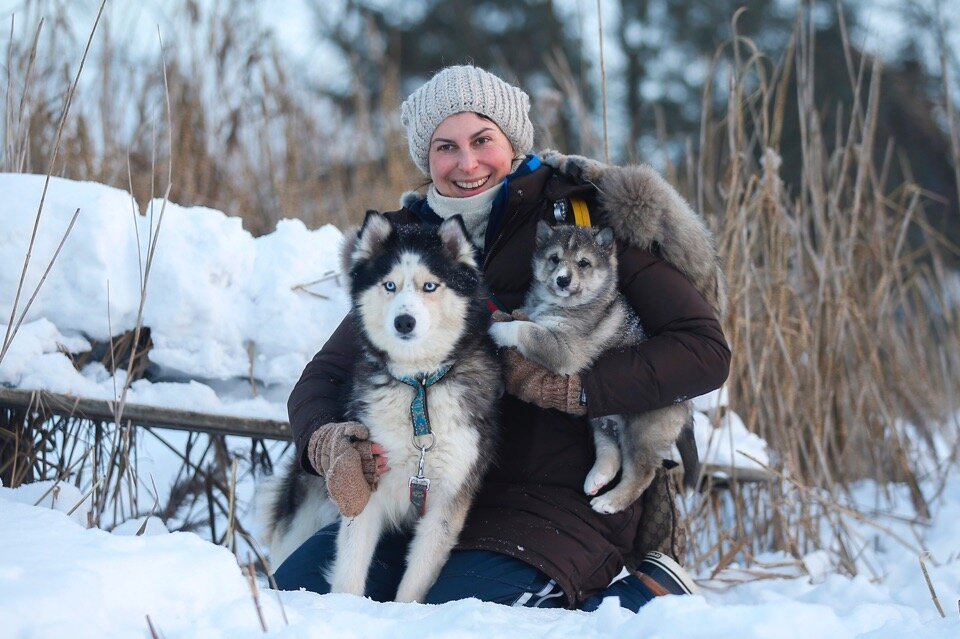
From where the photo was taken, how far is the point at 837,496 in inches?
173

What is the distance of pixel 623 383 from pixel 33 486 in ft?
6.85

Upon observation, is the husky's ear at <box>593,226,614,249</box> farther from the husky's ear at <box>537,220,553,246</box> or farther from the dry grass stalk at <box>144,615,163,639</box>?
the dry grass stalk at <box>144,615,163,639</box>

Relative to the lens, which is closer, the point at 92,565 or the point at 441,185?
the point at 92,565

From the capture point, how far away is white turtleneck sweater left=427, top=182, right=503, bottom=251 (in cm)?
308

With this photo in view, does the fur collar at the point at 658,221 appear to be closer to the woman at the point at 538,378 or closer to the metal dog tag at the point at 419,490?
the woman at the point at 538,378

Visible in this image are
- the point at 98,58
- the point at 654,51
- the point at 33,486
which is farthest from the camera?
the point at 654,51

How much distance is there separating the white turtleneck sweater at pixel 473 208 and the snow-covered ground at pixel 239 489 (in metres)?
0.90

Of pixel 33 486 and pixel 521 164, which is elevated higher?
pixel 521 164

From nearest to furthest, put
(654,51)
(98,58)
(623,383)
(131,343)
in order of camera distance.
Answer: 1. (623,383)
2. (131,343)
3. (98,58)
4. (654,51)

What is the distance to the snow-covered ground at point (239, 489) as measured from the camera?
1.71 meters

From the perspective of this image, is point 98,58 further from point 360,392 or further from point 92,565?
point 92,565

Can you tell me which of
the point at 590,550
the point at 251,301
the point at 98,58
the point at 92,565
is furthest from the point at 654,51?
the point at 92,565

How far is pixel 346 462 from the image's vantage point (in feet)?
8.25

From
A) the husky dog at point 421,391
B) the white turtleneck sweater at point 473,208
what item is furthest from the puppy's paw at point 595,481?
the white turtleneck sweater at point 473,208
